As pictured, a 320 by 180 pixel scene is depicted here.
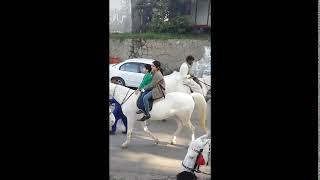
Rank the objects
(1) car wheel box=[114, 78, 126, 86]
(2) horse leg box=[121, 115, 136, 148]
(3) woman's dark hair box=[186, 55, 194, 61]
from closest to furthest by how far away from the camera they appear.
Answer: (2) horse leg box=[121, 115, 136, 148] → (3) woman's dark hair box=[186, 55, 194, 61] → (1) car wheel box=[114, 78, 126, 86]

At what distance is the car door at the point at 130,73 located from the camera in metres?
4.68

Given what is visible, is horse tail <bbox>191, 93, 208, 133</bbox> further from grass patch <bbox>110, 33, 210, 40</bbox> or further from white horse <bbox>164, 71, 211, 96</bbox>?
grass patch <bbox>110, 33, 210, 40</bbox>

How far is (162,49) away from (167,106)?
84 centimetres

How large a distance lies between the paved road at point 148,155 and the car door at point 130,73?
21.1 inches

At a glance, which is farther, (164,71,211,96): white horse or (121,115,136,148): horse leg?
(164,71,211,96): white horse

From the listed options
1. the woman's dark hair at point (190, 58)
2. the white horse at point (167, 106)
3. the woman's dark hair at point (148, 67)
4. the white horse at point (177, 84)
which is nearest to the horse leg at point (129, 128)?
the white horse at point (167, 106)

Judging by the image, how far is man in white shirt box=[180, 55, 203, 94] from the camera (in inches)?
182

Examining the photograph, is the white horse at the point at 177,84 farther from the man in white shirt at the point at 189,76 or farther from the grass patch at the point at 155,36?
the grass patch at the point at 155,36

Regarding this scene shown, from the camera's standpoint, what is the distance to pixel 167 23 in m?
4.43

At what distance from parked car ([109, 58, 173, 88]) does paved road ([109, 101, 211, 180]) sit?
0.54m

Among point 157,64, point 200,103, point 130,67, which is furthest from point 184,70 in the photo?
point 130,67

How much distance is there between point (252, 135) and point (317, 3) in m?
1.15

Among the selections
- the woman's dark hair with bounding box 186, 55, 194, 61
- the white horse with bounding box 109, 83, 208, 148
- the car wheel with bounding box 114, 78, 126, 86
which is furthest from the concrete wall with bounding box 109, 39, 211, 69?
the white horse with bounding box 109, 83, 208, 148
